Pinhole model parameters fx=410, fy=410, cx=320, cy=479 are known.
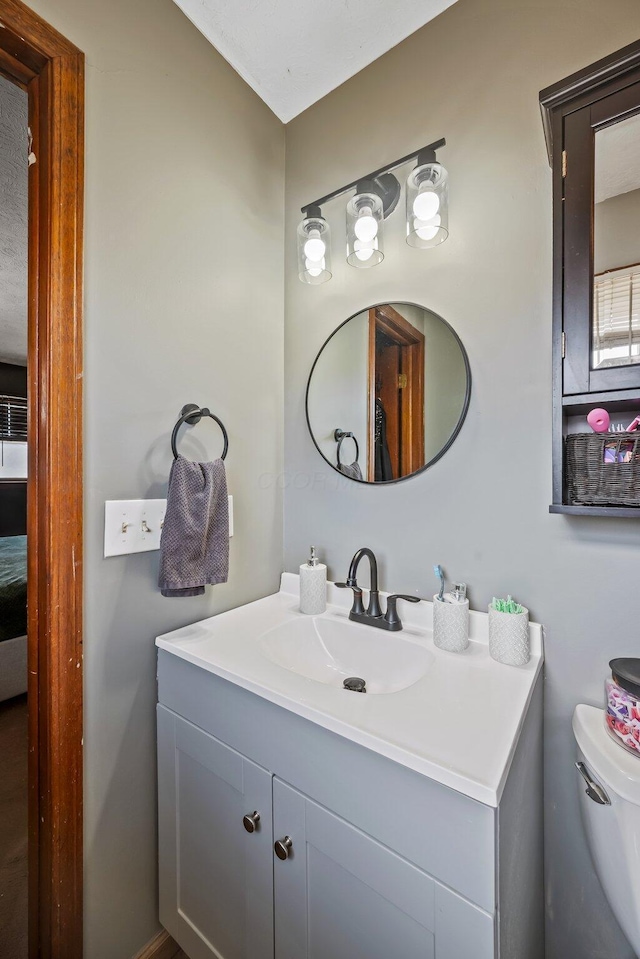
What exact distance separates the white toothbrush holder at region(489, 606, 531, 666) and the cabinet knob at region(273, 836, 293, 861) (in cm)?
56

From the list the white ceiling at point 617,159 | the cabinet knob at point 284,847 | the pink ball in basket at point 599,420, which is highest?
the white ceiling at point 617,159

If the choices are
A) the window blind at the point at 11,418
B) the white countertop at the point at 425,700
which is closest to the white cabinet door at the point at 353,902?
the white countertop at the point at 425,700

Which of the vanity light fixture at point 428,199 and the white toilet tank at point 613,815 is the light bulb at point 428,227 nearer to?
the vanity light fixture at point 428,199

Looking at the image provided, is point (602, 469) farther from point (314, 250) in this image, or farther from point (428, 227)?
point (314, 250)

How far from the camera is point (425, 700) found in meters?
0.77

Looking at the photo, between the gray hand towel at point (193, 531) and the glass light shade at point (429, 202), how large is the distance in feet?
2.71

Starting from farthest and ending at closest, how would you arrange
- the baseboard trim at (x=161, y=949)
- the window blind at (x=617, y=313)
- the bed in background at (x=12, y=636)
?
1. the bed in background at (x=12, y=636)
2. the baseboard trim at (x=161, y=949)
3. the window blind at (x=617, y=313)

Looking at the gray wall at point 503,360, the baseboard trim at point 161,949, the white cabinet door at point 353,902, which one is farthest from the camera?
the baseboard trim at point 161,949

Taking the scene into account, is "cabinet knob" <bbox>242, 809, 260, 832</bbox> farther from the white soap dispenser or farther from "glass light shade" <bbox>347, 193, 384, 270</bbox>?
"glass light shade" <bbox>347, 193, 384, 270</bbox>

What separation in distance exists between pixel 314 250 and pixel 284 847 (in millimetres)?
1501

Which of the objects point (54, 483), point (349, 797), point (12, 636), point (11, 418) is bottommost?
point (12, 636)

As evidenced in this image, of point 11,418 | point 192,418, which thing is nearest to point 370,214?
point 192,418

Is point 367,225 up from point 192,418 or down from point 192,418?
up

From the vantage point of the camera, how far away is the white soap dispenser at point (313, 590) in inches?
49.2
